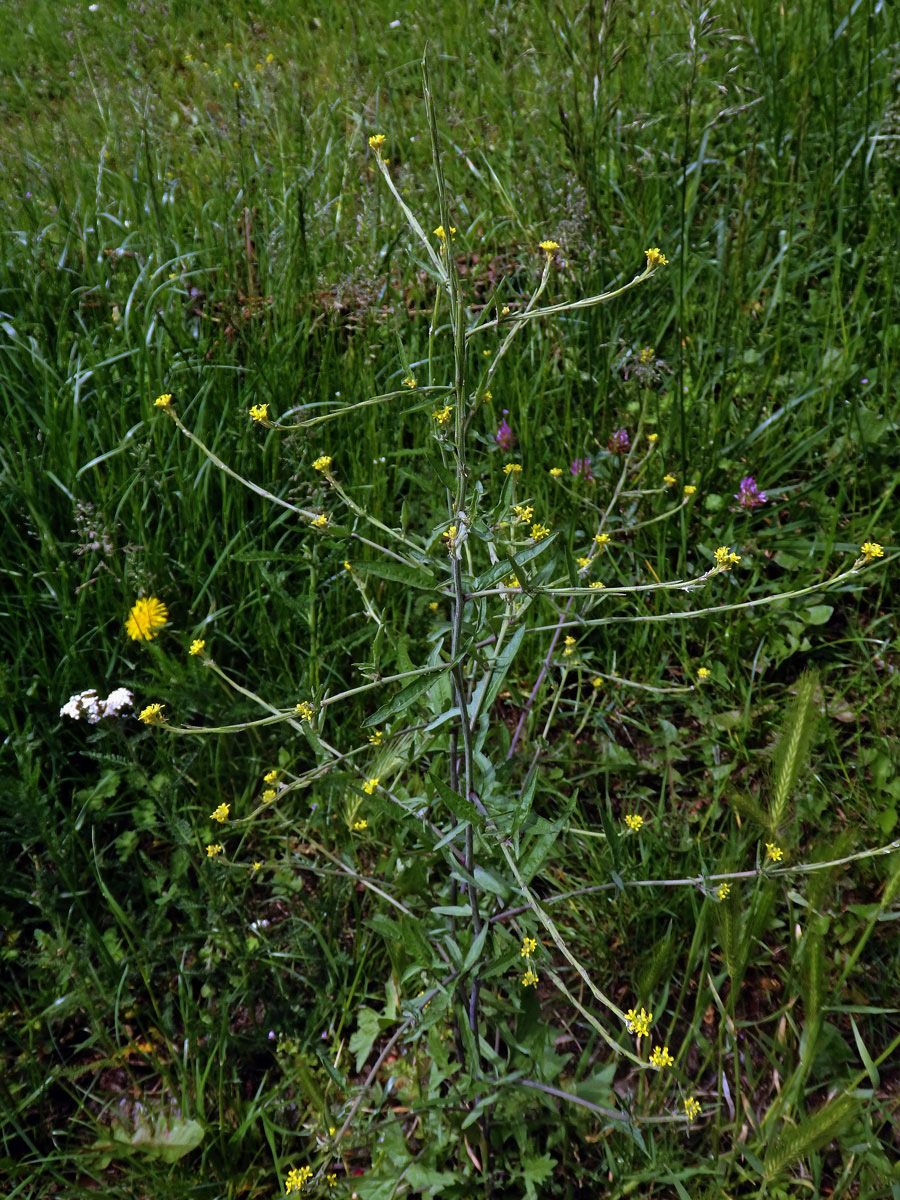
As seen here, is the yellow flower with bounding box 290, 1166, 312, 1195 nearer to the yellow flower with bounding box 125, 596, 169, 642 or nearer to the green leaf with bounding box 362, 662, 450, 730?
the green leaf with bounding box 362, 662, 450, 730

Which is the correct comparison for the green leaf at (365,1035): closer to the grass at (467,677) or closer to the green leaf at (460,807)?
the grass at (467,677)

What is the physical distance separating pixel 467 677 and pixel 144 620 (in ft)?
2.92

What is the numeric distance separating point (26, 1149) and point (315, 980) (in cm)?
52

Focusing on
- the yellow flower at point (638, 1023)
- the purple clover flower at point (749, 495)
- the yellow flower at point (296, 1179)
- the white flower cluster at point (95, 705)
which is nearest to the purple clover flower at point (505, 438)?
the purple clover flower at point (749, 495)

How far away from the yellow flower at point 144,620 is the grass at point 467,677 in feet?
0.19

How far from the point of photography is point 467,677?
4.00ft

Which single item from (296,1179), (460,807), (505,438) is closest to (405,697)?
(460,807)

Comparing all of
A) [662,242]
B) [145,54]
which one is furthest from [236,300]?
[145,54]

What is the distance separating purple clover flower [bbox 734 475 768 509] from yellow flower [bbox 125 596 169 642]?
1299 millimetres

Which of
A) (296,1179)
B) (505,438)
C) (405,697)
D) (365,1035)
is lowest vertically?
(365,1035)

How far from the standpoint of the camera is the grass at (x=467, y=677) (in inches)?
50.8

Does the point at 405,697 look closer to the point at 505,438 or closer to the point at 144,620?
the point at 144,620

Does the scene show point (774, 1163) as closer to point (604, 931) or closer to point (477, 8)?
point (604, 931)

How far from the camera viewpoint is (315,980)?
1.58 m
